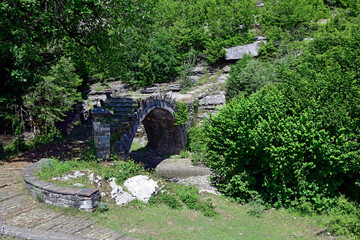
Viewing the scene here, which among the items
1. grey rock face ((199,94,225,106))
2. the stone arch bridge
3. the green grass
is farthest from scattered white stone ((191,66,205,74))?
the green grass

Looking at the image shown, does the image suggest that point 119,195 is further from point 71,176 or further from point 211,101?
point 211,101

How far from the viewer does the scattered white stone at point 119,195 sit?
868 cm

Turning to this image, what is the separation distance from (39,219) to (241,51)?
86.4ft

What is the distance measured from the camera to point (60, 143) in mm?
15641

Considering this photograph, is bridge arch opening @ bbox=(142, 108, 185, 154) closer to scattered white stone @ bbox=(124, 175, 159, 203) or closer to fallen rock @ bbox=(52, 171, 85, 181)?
scattered white stone @ bbox=(124, 175, 159, 203)

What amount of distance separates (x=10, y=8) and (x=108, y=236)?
331 inches

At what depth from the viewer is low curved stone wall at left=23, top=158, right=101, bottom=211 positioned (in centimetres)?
784

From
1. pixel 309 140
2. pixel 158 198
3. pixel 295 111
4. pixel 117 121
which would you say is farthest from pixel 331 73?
pixel 117 121

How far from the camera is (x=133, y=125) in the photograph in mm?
14711

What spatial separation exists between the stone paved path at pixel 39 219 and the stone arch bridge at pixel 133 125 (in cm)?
319

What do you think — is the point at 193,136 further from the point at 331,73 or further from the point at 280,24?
the point at 280,24

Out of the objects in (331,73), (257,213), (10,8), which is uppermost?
(10,8)

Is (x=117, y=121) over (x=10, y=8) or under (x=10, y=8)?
Answer: under

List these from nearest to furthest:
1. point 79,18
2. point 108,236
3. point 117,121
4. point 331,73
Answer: point 108,236 < point 331,73 < point 79,18 < point 117,121
